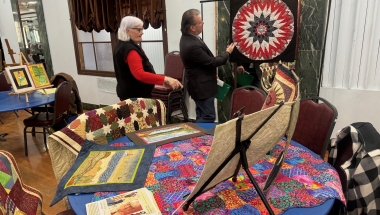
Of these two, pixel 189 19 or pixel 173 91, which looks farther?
pixel 173 91

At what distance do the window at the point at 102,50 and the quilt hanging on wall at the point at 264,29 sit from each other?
1303mm

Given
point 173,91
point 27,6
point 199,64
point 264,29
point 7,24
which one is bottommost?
point 173,91

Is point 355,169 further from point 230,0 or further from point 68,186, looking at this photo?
point 230,0

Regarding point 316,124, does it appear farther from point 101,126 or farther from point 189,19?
point 189,19

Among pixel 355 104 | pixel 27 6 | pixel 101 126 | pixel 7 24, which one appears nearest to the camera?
pixel 101 126

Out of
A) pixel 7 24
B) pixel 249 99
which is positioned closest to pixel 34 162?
pixel 249 99

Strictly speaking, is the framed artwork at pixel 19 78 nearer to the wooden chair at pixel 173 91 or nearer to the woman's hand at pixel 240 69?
the wooden chair at pixel 173 91

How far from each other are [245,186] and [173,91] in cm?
236

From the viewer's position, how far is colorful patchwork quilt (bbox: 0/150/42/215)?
1096 mm

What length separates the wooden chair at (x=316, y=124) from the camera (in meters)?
1.58

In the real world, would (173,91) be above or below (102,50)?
below

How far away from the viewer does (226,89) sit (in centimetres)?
309

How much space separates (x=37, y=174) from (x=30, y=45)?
155 inches

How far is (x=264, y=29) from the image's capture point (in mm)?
2850
